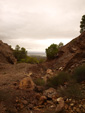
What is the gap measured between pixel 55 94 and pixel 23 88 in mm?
1548

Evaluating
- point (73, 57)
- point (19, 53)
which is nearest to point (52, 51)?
point (73, 57)

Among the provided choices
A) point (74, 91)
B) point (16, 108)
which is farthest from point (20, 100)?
point (74, 91)

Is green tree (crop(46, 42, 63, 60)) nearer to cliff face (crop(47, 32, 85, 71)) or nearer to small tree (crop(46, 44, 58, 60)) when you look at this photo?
small tree (crop(46, 44, 58, 60))

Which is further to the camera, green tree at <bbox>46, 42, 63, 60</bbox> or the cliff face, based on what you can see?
green tree at <bbox>46, 42, 63, 60</bbox>

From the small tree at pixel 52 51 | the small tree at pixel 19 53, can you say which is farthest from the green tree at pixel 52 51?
the small tree at pixel 19 53

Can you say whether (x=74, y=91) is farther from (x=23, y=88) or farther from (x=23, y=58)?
(x=23, y=58)

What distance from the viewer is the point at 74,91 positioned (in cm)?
330

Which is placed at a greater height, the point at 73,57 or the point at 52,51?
the point at 52,51

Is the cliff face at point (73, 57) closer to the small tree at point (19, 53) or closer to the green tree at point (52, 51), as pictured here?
the green tree at point (52, 51)

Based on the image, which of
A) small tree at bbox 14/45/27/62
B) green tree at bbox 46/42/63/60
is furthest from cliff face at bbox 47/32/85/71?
small tree at bbox 14/45/27/62

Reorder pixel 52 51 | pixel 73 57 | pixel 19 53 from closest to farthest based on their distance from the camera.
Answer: pixel 73 57
pixel 52 51
pixel 19 53

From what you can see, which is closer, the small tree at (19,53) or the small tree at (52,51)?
the small tree at (52,51)

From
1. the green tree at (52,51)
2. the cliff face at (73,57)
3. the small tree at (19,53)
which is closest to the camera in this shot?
the cliff face at (73,57)

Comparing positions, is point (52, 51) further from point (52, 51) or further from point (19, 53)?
point (19, 53)
